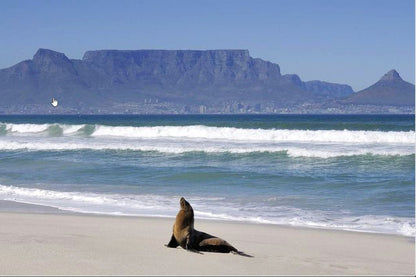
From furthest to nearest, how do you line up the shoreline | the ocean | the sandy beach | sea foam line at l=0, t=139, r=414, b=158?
sea foam line at l=0, t=139, r=414, b=158 < the ocean < the shoreline < the sandy beach

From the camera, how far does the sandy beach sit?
21.7 ft

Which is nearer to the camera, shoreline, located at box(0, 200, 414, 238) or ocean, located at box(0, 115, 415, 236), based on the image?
shoreline, located at box(0, 200, 414, 238)

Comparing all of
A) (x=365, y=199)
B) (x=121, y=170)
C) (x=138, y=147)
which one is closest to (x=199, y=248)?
(x=365, y=199)

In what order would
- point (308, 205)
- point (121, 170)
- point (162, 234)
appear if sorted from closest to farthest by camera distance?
point (162, 234) → point (308, 205) → point (121, 170)

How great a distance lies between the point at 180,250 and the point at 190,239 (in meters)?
0.16

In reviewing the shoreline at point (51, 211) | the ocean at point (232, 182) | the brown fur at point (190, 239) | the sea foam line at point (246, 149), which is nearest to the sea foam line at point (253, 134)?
the ocean at point (232, 182)

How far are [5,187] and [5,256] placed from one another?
9125 mm

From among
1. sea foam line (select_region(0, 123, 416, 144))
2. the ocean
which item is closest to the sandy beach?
the ocean

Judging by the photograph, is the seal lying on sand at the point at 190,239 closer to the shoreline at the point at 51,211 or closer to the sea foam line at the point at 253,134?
the shoreline at the point at 51,211

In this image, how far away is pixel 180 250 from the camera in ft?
24.7

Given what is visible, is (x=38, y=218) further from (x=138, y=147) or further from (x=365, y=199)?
(x=138, y=147)

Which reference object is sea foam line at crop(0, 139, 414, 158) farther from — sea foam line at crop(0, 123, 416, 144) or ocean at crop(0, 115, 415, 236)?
sea foam line at crop(0, 123, 416, 144)

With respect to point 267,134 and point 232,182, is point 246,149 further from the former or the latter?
point 232,182

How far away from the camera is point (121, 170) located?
19672 mm
